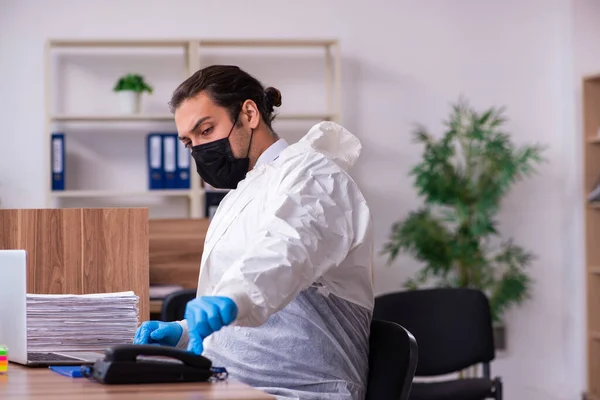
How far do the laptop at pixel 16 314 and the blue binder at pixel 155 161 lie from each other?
2.83m

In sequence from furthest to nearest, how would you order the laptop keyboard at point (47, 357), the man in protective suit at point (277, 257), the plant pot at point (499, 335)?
the plant pot at point (499, 335) < the laptop keyboard at point (47, 357) < the man in protective suit at point (277, 257)

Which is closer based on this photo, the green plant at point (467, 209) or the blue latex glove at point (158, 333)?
the blue latex glove at point (158, 333)

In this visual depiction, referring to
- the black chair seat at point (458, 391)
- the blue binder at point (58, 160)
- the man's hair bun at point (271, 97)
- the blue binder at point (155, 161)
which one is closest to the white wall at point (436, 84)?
the blue binder at point (58, 160)

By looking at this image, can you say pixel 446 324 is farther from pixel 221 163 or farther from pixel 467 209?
pixel 221 163

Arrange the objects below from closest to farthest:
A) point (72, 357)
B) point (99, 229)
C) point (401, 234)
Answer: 1. point (72, 357)
2. point (99, 229)
3. point (401, 234)

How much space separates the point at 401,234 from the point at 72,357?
318 centimetres

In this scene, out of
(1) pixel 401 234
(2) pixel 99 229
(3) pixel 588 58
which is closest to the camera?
(2) pixel 99 229

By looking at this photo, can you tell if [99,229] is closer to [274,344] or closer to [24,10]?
[274,344]

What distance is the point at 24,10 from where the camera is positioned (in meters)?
4.75

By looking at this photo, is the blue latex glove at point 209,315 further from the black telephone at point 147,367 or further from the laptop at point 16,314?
the laptop at point 16,314

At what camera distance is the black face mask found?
2.16 meters

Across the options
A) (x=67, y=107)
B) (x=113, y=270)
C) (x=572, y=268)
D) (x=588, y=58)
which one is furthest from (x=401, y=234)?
(x=113, y=270)

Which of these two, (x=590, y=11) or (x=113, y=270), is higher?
(x=590, y=11)

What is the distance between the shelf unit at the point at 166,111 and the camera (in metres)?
4.49
